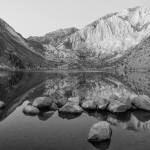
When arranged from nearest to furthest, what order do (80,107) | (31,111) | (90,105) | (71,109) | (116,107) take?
(31,111) < (71,109) < (116,107) < (80,107) < (90,105)

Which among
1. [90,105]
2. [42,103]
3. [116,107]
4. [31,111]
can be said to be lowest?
[31,111]

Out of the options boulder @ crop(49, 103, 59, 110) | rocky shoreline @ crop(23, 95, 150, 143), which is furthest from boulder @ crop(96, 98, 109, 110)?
boulder @ crop(49, 103, 59, 110)

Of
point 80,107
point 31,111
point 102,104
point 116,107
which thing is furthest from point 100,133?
point 31,111

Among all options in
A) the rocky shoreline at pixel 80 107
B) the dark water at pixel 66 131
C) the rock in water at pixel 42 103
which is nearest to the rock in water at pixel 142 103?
the rocky shoreline at pixel 80 107

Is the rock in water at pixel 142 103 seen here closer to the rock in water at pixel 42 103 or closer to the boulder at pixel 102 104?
the boulder at pixel 102 104

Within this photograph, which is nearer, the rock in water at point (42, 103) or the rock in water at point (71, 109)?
the rock in water at point (71, 109)

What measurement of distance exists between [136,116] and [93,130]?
598 inches

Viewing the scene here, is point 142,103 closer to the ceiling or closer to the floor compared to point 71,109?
closer to the ceiling

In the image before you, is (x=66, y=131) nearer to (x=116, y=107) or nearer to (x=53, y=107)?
(x=53, y=107)

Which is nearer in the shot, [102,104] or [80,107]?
[80,107]

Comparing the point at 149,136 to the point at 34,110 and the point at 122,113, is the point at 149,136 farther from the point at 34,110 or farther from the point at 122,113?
the point at 34,110

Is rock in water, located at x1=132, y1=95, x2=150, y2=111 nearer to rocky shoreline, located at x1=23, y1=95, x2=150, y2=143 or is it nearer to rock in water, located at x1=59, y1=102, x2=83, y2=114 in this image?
rocky shoreline, located at x1=23, y1=95, x2=150, y2=143

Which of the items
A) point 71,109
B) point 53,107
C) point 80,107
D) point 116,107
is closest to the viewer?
point 71,109

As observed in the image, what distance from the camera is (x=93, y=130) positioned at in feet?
86.7
